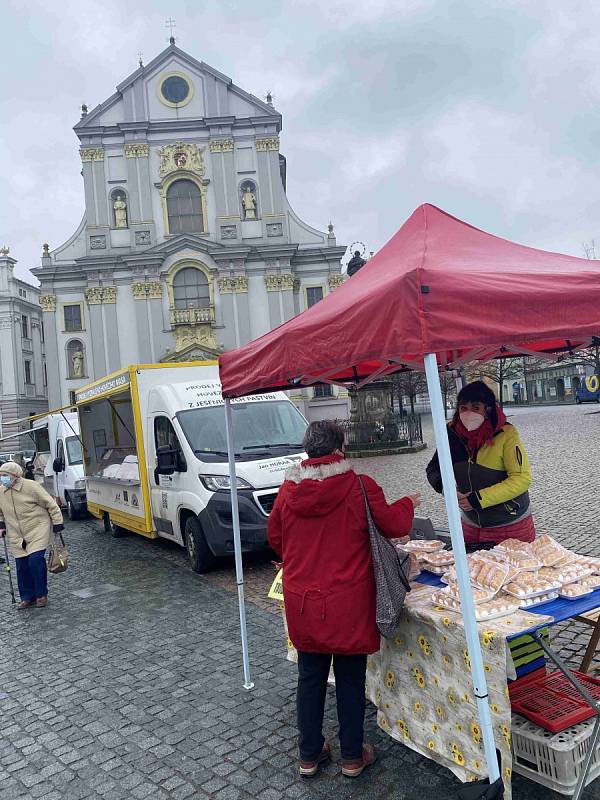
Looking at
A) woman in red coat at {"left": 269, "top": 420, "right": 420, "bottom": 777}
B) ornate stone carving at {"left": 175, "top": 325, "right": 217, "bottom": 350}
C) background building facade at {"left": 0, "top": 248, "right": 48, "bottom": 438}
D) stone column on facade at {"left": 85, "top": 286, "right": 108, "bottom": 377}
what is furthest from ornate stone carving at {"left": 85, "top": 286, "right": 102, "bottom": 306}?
woman in red coat at {"left": 269, "top": 420, "right": 420, "bottom": 777}

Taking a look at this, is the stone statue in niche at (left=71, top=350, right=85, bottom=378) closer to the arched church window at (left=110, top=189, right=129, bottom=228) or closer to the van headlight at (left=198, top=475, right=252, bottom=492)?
the arched church window at (left=110, top=189, right=129, bottom=228)

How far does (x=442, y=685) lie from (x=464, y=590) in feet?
2.15

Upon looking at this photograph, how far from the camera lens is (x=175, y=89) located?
4362 centimetres

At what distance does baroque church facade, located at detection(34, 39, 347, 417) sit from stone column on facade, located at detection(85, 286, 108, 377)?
0.21ft

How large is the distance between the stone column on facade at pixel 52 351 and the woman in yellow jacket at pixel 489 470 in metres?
40.2

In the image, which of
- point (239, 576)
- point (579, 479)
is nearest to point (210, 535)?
point (239, 576)

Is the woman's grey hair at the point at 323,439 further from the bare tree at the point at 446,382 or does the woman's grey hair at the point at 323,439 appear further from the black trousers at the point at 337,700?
the bare tree at the point at 446,382

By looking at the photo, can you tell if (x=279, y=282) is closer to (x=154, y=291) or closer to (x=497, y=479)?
(x=154, y=291)

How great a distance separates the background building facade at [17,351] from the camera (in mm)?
53719

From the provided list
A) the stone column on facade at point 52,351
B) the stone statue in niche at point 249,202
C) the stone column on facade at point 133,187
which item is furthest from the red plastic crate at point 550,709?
the stone column on facade at point 133,187

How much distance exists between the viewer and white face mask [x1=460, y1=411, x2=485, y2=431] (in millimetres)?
4168

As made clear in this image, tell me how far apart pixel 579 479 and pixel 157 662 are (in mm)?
9223

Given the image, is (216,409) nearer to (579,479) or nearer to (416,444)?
(579,479)

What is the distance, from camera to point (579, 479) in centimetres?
1208
